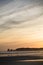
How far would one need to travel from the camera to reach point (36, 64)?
2195cm

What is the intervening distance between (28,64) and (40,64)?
138 centimetres

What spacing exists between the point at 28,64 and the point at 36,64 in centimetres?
92

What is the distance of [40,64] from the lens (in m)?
21.9

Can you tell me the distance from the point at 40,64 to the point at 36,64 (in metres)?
0.46

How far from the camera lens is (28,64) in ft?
72.2

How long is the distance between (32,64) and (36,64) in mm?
460

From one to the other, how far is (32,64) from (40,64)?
36.2 inches

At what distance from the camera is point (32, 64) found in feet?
72.2

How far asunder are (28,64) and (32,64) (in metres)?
0.46
